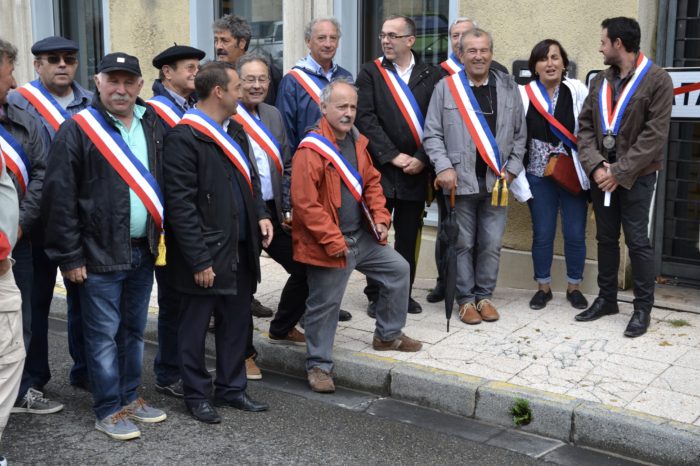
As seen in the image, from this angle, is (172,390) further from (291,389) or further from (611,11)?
(611,11)

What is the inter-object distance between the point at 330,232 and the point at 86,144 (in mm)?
1463

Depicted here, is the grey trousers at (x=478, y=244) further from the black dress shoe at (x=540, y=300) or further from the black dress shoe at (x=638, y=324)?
the black dress shoe at (x=638, y=324)

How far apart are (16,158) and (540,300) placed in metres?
3.90

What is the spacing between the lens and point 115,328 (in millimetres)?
4965

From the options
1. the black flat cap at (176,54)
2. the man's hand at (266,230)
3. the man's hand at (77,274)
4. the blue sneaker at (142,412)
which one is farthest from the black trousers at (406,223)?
the man's hand at (77,274)

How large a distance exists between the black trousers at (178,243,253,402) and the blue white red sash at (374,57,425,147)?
6.24 ft

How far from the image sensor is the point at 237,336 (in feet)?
17.6

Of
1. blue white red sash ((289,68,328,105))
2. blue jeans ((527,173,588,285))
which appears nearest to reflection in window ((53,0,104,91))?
blue white red sash ((289,68,328,105))

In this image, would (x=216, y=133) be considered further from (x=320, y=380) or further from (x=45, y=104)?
(x=320, y=380)

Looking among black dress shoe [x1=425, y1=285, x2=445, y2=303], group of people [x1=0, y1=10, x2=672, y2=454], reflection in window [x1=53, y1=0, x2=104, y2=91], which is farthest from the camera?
reflection in window [x1=53, y1=0, x2=104, y2=91]

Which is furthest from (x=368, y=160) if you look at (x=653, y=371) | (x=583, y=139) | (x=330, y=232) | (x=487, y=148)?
(x=653, y=371)

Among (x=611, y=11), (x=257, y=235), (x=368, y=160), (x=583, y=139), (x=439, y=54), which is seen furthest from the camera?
(x=439, y=54)

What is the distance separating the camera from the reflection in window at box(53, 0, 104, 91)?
11.5 metres

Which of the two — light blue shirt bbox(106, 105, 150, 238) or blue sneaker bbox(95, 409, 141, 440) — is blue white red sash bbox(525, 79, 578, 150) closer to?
light blue shirt bbox(106, 105, 150, 238)
